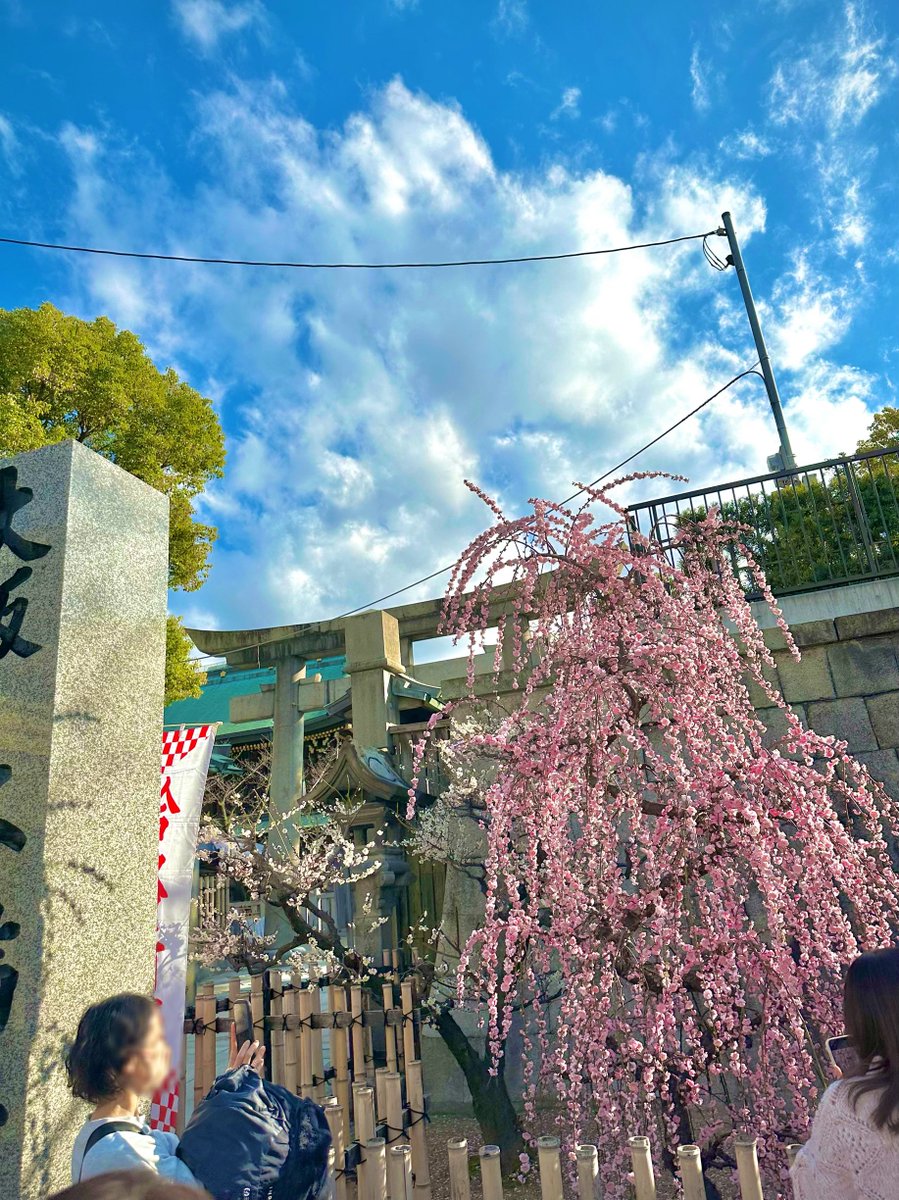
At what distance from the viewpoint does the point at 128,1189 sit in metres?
1.01

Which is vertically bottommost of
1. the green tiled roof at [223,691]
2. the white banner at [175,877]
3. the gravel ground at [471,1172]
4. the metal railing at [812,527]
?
the gravel ground at [471,1172]

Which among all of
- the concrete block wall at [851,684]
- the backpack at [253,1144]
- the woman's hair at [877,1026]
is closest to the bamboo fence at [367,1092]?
the backpack at [253,1144]

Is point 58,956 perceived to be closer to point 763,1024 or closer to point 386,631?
point 763,1024

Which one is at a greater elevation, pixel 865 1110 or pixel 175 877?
pixel 175 877

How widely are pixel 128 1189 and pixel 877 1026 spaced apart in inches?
68.1

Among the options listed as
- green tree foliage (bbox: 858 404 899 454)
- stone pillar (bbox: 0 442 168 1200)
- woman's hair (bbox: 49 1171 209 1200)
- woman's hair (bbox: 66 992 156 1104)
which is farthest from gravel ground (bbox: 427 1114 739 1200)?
green tree foliage (bbox: 858 404 899 454)

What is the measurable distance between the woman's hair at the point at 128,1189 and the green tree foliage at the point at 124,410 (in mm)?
10623

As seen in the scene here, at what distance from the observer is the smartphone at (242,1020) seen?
166 inches

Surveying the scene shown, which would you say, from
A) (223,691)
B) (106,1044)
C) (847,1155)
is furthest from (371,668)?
(223,691)

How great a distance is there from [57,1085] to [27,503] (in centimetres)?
260

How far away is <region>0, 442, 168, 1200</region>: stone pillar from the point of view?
3025 mm

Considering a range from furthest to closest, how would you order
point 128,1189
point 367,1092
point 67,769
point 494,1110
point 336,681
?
point 336,681 < point 494,1110 < point 367,1092 < point 67,769 < point 128,1189

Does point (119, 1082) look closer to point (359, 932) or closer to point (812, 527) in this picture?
point (359, 932)

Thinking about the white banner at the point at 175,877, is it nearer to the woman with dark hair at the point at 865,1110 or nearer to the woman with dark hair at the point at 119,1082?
the woman with dark hair at the point at 119,1082
